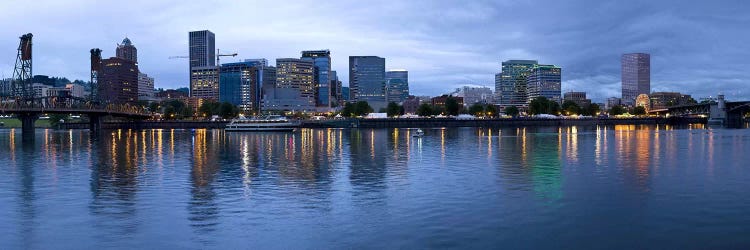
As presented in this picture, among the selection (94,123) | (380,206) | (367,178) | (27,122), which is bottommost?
(380,206)

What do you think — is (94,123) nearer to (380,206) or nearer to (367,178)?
(367,178)

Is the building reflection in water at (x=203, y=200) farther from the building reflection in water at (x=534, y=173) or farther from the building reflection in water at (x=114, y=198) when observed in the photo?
the building reflection in water at (x=534, y=173)

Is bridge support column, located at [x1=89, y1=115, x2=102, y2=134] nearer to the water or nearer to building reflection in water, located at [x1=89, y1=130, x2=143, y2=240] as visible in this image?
building reflection in water, located at [x1=89, y1=130, x2=143, y2=240]

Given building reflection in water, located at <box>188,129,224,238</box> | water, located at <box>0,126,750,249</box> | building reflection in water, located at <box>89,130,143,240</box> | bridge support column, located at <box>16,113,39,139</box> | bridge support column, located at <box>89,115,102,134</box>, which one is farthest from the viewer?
bridge support column, located at <box>89,115,102,134</box>

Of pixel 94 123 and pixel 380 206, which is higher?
pixel 94 123

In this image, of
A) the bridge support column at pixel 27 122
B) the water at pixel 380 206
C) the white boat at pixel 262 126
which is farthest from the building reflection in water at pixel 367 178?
the bridge support column at pixel 27 122

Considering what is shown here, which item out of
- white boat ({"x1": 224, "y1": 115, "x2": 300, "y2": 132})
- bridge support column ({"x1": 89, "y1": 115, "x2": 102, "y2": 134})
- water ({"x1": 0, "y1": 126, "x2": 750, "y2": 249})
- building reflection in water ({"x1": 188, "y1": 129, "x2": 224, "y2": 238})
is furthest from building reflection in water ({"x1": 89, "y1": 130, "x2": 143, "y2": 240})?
bridge support column ({"x1": 89, "y1": 115, "x2": 102, "y2": 134})

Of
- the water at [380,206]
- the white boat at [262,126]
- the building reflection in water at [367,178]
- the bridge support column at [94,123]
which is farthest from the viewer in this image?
the bridge support column at [94,123]

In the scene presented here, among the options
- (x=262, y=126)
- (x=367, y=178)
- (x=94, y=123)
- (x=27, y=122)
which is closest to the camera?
(x=367, y=178)

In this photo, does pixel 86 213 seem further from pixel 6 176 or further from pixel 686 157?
pixel 686 157

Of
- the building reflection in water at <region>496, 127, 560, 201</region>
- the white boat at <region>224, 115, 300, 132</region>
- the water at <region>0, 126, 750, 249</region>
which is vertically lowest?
the water at <region>0, 126, 750, 249</region>

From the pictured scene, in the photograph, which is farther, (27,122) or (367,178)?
(27,122)

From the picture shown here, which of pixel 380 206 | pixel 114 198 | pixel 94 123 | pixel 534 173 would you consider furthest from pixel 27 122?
pixel 380 206

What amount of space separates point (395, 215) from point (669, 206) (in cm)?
1311
